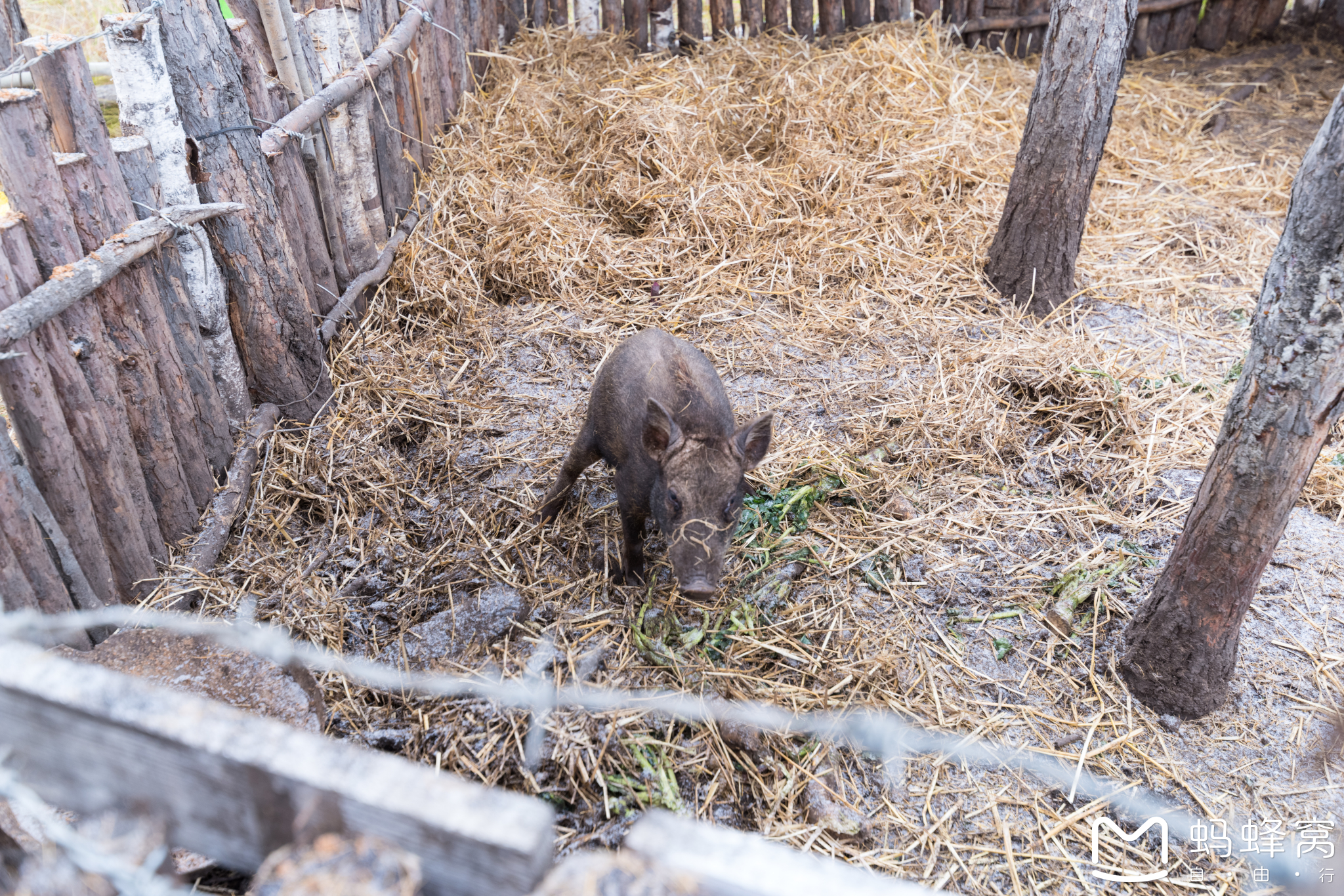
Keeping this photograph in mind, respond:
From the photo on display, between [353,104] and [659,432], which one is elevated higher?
[353,104]

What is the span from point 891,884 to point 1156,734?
2734 millimetres

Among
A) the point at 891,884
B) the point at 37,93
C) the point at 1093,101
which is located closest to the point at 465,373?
the point at 37,93

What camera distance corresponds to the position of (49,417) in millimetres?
3027

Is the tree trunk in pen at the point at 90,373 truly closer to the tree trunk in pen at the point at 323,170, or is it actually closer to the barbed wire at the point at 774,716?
the barbed wire at the point at 774,716

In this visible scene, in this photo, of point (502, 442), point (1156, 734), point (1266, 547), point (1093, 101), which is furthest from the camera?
point (1093, 101)

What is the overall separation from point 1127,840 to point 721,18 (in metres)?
7.96

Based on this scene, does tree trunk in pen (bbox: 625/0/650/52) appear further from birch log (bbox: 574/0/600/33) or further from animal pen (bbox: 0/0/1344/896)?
animal pen (bbox: 0/0/1344/896)

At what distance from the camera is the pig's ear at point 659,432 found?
11.3ft

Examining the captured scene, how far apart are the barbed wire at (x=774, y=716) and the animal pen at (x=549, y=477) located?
0.06ft

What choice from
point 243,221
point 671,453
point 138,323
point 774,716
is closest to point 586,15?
point 243,221

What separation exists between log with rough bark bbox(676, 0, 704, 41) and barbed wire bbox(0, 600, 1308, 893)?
705cm

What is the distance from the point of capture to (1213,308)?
19.6 feet

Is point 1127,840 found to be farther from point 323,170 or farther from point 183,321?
point 323,170

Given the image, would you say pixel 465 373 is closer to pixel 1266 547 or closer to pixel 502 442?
pixel 502 442
